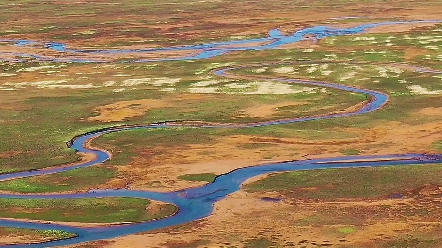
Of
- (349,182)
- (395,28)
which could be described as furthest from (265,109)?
(395,28)

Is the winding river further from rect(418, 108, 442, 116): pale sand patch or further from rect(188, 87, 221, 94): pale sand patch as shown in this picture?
rect(188, 87, 221, 94): pale sand patch

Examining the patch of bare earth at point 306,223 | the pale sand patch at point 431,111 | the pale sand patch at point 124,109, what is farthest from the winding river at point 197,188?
the pale sand patch at point 431,111

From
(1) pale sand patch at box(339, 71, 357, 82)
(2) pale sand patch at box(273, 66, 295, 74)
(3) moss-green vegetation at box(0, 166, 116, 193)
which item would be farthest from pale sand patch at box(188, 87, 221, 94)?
(3) moss-green vegetation at box(0, 166, 116, 193)

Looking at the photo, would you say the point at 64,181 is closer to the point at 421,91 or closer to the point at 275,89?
the point at 275,89

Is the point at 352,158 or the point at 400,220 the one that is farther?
the point at 352,158

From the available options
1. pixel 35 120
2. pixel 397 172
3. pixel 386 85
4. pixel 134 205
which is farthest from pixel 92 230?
pixel 386 85

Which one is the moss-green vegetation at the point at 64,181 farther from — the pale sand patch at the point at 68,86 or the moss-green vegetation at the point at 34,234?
the pale sand patch at the point at 68,86

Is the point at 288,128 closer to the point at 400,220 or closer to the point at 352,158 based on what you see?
the point at 352,158
